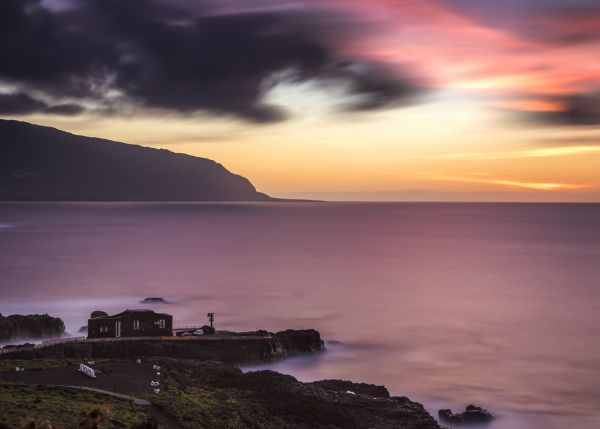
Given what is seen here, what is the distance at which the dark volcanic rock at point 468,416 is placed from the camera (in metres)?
46.9

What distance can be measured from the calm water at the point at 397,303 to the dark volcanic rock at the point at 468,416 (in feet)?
3.44

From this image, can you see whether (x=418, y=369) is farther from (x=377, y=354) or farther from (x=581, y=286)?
(x=581, y=286)

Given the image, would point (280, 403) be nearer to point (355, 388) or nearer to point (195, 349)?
point (355, 388)

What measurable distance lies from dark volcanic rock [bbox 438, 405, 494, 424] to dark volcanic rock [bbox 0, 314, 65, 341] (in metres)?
42.2

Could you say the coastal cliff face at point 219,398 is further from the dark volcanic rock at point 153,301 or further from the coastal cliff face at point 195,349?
the dark volcanic rock at point 153,301

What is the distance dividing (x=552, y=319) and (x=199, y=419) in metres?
69.9

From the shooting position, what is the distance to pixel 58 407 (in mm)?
32000

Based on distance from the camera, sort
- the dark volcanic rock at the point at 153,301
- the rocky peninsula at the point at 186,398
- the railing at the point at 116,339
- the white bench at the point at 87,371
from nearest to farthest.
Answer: the rocky peninsula at the point at 186,398
the white bench at the point at 87,371
the railing at the point at 116,339
the dark volcanic rock at the point at 153,301

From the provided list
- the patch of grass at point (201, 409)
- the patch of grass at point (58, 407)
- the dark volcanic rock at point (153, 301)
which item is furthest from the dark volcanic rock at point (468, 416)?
the dark volcanic rock at point (153, 301)

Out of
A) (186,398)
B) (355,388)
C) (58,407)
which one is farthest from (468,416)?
(58,407)

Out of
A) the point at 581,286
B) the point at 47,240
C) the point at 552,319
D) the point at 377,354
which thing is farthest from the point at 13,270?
the point at 581,286

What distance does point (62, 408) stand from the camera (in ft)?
105

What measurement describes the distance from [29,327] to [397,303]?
184ft

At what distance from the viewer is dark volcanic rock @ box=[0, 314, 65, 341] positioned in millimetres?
66250
